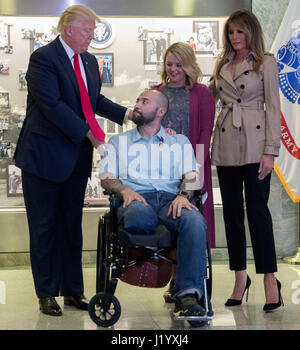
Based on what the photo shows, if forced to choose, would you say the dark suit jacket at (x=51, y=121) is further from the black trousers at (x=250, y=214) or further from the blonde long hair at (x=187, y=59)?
the black trousers at (x=250, y=214)

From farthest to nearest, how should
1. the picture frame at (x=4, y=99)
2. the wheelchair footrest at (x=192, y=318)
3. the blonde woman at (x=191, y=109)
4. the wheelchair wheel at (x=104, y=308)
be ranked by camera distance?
the picture frame at (x=4, y=99)
the blonde woman at (x=191, y=109)
the wheelchair wheel at (x=104, y=308)
the wheelchair footrest at (x=192, y=318)

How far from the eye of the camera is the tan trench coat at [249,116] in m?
3.80

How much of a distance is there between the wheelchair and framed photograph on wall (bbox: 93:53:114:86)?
223 cm

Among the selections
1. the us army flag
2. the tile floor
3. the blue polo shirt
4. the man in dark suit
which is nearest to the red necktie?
the man in dark suit

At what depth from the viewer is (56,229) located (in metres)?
3.97

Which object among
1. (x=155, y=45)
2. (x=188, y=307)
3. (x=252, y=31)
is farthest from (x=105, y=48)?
(x=188, y=307)

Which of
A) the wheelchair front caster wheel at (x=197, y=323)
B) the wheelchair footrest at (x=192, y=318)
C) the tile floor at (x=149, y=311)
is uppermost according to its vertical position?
the wheelchair footrest at (x=192, y=318)

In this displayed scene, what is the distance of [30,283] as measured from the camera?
189 inches

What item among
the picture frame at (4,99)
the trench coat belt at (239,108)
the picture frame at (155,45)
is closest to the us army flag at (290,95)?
the picture frame at (155,45)

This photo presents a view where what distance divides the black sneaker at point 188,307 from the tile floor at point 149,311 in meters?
0.14

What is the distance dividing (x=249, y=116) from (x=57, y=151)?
106 cm

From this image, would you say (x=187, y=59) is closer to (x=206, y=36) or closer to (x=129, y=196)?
(x=129, y=196)

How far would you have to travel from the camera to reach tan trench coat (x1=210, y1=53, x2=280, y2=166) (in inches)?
150
